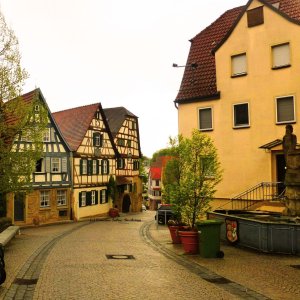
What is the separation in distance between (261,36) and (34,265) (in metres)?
15.7

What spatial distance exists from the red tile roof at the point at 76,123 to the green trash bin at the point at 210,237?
979 inches

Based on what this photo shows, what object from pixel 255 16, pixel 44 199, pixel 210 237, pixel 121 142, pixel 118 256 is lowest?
pixel 118 256

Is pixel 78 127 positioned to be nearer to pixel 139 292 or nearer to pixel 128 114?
pixel 128 114

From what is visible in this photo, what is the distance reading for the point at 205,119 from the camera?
23531 mm

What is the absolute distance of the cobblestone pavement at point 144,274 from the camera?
30.1 ft

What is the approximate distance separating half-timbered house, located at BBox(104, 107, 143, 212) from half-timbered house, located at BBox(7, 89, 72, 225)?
389 inches

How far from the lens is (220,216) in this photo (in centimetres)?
1747

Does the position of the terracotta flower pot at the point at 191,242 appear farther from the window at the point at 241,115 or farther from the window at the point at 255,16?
the window at the point at 255,16

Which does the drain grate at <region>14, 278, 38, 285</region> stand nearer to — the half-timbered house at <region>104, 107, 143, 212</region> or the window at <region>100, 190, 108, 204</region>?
the window at <region>100, 190, 108, 204</region>

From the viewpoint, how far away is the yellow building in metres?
20.4

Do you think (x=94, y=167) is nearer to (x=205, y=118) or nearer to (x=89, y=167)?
(x=89, y=167)

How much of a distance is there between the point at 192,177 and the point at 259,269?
16.1 feet

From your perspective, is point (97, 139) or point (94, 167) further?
point (97, 139)

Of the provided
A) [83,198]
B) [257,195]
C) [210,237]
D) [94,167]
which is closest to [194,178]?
[210,237]
